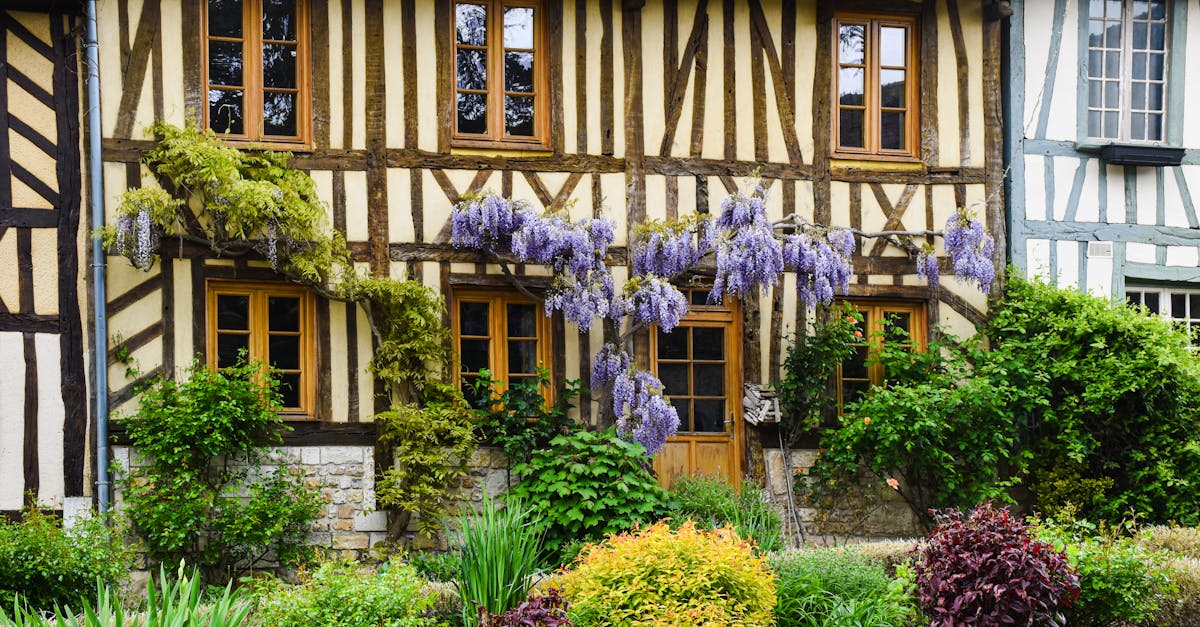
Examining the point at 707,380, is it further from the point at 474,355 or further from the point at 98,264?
the point at 98,264

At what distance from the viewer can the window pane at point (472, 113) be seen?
9.44 meters

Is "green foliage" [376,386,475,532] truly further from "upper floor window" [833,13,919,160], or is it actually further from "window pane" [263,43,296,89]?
"upper floor window" [833,13,919,160]

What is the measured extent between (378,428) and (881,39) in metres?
4.81

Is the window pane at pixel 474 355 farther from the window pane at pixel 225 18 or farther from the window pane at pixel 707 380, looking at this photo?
the window pane at pixel 225 18

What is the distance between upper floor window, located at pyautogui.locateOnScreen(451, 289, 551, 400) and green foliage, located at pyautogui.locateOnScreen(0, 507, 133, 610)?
277cm

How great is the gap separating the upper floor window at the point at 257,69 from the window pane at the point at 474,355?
181cm

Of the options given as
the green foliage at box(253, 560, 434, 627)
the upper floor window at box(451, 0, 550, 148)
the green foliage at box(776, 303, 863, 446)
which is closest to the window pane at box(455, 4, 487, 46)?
the upper floor window at box(451, 0, 550, 148)

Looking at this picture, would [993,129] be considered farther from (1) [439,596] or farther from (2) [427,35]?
(1) [439,596]

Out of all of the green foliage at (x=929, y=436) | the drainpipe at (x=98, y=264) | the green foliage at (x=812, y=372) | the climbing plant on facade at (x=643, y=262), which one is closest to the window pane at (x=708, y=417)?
the green foliage at (x=812, y=372)

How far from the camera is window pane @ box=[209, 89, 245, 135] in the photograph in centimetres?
900

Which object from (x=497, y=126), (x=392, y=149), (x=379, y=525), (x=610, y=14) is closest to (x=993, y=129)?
(x=610, y=14)

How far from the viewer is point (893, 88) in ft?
33.4

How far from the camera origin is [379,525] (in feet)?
29.3

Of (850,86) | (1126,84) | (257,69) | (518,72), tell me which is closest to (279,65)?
(257,69)
